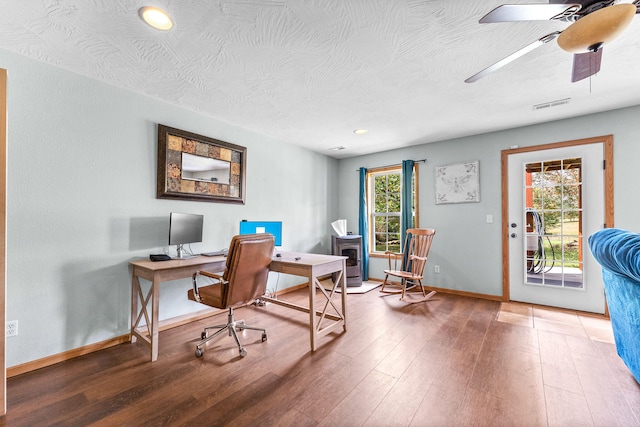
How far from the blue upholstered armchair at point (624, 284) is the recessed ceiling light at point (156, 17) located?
2878 millimetres

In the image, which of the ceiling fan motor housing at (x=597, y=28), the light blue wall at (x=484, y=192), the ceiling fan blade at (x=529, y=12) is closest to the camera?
the ceiling fan motor housing at (x=597, y=28)

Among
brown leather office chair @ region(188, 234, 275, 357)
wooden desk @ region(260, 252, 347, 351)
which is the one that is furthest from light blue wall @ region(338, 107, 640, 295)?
brown leather office chair @ region(188, 234, 275, 357)

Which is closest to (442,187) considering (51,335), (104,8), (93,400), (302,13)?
(302,13)

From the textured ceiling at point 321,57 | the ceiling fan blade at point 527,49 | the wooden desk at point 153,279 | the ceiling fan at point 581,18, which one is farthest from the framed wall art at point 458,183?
the wooden desk at point 153,279

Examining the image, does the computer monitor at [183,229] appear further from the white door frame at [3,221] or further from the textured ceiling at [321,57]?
the textured ceiling at [321,57]

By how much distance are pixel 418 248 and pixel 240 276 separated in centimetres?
280

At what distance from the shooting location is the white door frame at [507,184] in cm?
310

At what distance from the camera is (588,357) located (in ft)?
7.27

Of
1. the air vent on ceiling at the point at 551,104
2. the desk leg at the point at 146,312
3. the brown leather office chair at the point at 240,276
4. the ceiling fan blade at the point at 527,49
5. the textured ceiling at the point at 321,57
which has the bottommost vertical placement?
the desk leg at the point at 146,312

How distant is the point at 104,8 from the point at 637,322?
364cm

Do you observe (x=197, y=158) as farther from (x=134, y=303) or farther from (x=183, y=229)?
(x=134, y=303)

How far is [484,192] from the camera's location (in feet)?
12.9

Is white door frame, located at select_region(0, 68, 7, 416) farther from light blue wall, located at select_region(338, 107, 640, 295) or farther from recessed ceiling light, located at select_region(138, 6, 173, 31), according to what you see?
light blue wall, located at select_region(338, 107, 640, 295)

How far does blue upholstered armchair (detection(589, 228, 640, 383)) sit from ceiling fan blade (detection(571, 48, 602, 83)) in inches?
42.8
